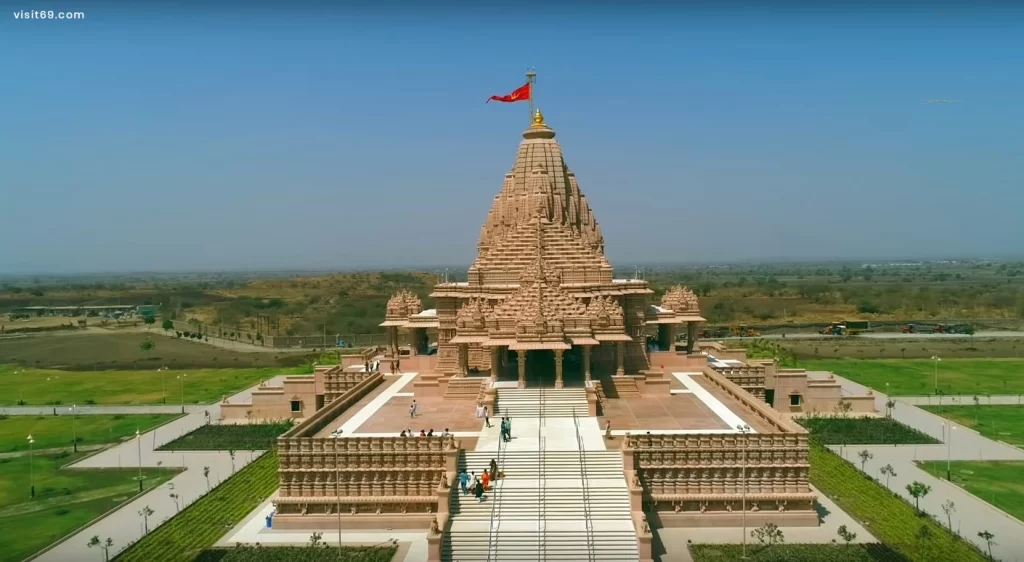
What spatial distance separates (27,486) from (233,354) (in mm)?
39959

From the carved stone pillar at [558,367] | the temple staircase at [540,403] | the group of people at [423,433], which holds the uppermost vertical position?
the carved stone pillar at [558,367]

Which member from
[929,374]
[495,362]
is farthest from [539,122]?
[929,374]

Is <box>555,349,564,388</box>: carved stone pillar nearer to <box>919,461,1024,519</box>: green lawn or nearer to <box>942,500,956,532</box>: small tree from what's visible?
<box>942,500,956,532</box>: small tree

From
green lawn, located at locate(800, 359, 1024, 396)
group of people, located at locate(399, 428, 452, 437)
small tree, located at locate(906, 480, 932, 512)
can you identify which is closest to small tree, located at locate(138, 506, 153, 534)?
group of people, located at locate(399, 428, 452, 437)

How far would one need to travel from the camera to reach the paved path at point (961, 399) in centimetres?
4012

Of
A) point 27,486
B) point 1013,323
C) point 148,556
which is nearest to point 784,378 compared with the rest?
point 148,556

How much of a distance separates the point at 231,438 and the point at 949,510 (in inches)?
1179

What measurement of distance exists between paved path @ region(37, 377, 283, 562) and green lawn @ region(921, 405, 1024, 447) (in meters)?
33.6

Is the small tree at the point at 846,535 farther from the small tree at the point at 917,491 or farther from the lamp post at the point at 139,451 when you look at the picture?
the lamp post at the point at 139,451

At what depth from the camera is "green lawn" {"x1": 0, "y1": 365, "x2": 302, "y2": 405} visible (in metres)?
45.6

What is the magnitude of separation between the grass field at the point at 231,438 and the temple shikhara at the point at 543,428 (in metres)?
2.13

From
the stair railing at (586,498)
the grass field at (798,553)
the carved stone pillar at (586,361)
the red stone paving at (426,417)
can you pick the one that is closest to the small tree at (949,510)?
the grass field at (798,553)

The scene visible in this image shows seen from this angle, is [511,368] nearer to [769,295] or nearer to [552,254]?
[552,254]

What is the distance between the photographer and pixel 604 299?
33281 mm
